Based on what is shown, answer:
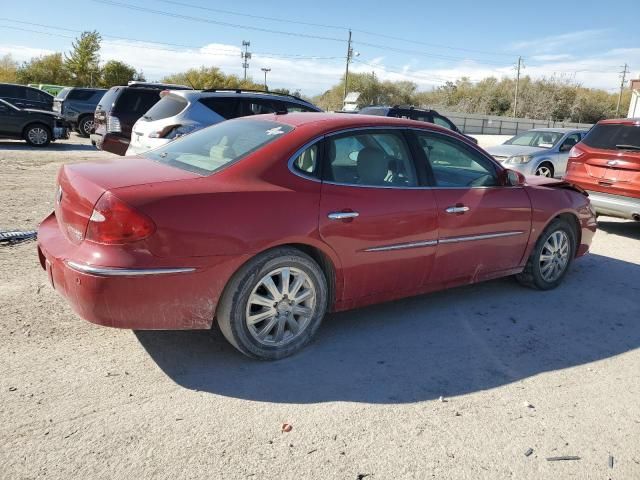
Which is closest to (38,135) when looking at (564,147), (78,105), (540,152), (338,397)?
(78,105)

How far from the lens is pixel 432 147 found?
443cm

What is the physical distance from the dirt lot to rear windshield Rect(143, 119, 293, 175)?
1217 millimetres

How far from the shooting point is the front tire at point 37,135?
15.8 metres

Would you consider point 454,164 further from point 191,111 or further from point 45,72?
point 45,72

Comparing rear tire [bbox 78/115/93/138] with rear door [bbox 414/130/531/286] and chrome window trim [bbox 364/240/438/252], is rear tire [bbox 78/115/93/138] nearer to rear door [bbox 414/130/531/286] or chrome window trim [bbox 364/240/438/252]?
rear door [bbox 414/130/531/286]

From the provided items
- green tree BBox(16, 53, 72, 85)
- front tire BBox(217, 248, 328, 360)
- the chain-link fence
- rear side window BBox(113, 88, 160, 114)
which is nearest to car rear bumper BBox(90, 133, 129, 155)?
rear side window BBox(113, 88, 160, 114)

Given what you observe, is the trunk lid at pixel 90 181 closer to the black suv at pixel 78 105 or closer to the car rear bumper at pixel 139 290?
the car rear bumper at pixel 139 290

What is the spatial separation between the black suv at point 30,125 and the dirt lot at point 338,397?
41.5ft

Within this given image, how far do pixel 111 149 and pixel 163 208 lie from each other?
8997mm

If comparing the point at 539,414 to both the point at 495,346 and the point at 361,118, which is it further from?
the point at 361,118

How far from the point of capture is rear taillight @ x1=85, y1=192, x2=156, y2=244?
9.89 feet

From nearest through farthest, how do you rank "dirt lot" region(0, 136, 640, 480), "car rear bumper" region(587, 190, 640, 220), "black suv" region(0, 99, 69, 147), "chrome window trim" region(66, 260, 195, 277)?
"dirt lot" region(0, 136, 640, 480), "chrome window trim" region(66, 260, 195, 277), "car rear bumper" region(587, 190, 640, 220), "black suv" region(0, 99, 69, 147)

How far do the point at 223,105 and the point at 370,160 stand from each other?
213 inches

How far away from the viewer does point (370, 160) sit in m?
4.09
